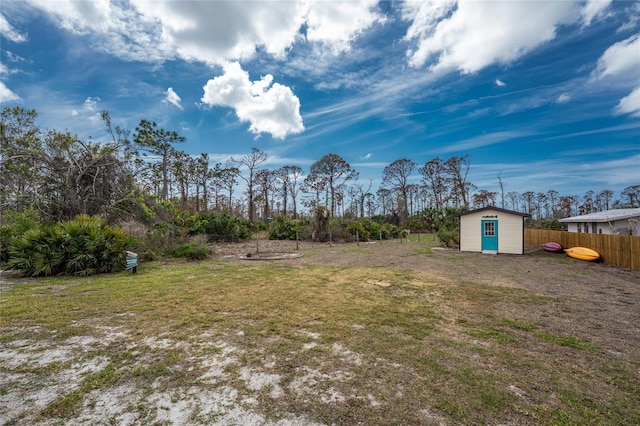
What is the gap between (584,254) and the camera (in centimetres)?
1113

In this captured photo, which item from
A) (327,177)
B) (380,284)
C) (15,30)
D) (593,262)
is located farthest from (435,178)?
(15,30)

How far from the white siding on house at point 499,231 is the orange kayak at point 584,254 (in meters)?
2.11

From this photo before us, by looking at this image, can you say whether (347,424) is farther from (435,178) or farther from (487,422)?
(435,178)

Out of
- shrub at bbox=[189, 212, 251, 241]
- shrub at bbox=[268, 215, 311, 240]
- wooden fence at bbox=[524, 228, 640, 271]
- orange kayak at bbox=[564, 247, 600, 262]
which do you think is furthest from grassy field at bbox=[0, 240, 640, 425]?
shrub at bbox=[268, 215, 311, 240]

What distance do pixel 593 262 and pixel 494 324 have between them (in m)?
10.9

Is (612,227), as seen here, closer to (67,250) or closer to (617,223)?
(617,223)

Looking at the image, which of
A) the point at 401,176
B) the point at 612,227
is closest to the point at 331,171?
the point at 401,176

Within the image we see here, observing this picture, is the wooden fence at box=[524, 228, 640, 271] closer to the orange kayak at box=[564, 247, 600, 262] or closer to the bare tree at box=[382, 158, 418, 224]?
the orange kayak at box=[564, 247, 600, 262]

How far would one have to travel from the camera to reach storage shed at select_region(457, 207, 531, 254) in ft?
45.3

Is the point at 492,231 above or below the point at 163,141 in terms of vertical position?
below

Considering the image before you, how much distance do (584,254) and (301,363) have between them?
549 inches

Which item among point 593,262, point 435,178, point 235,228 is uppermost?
point 435,178

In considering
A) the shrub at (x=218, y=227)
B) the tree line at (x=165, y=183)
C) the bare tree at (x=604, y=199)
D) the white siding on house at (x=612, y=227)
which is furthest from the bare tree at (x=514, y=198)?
the shrub at (x=218, y=227)

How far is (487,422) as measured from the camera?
2.03m
